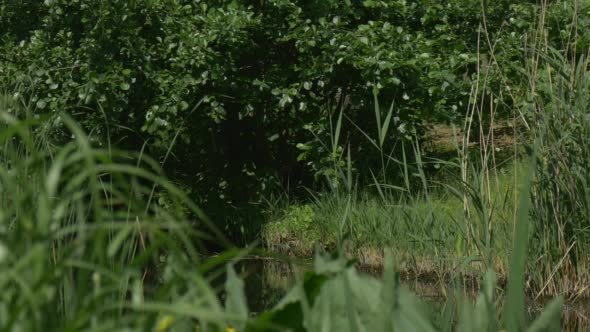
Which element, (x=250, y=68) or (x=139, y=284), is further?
(x=250, y=68)

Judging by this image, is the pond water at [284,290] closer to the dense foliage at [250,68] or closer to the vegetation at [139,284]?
the dense foliage at [250,68]

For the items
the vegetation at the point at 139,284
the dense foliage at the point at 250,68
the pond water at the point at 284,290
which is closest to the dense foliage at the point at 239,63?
the dense foliage at the point at 250,68

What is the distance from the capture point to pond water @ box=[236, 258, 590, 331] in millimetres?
5023

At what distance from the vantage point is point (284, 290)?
6.17 metres

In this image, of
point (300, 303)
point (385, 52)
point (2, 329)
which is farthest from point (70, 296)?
point (385, 52)

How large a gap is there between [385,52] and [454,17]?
1.28 metres

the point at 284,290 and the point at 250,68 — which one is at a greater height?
the point at 250,68

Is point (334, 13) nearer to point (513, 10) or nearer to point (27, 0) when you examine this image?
point (513, 10)

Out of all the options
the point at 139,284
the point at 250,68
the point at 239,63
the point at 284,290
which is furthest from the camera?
the point at 250,68

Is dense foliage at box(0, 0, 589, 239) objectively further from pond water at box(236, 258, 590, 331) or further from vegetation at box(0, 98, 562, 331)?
vegetation at box(0, 98, 562, 331)

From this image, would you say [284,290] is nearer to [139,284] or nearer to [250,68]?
[250,68]

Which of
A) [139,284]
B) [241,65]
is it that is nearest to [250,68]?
[241,65]

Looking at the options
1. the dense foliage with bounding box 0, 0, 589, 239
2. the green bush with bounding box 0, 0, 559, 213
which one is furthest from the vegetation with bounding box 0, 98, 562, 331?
the green bush with bounding box 0, 0, 559, 213

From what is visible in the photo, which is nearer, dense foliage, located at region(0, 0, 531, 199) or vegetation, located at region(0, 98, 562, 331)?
vegetation, located at region(0, 98, 562, 331)
